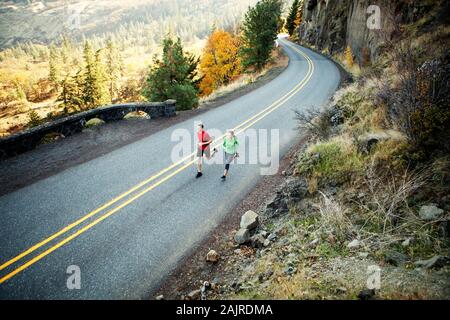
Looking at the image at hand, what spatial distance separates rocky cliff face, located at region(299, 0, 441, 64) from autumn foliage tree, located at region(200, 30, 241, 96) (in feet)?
46.2

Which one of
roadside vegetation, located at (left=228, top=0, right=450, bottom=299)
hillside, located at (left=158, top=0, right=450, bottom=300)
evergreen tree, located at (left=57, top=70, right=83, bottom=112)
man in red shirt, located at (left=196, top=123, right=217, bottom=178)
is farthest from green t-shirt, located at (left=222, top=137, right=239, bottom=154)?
evergreen tree, located at (left=57, top=70, right=83, bottom=112)

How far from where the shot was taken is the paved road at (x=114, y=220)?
16.6 feet

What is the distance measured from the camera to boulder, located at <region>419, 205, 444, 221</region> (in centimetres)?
437

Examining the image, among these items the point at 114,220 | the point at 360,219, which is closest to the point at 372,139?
the point at 360,219

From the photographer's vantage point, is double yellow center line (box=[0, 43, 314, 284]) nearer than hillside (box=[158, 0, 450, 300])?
No

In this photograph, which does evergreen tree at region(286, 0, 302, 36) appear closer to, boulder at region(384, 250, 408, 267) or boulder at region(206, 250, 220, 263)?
boulder at region(206, 250, 220, 263)

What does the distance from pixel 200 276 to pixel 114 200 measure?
11.4 ft

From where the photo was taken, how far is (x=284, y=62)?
35.2 metres

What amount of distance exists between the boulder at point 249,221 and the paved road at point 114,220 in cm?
74

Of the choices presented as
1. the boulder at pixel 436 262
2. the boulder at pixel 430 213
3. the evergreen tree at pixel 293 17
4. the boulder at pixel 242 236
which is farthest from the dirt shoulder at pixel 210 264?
the evergreen tree at pixel 293 17

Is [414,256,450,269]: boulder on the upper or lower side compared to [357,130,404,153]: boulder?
lower

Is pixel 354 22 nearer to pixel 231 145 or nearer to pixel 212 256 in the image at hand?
pixel 231 145

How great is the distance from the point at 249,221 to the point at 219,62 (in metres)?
37.8
